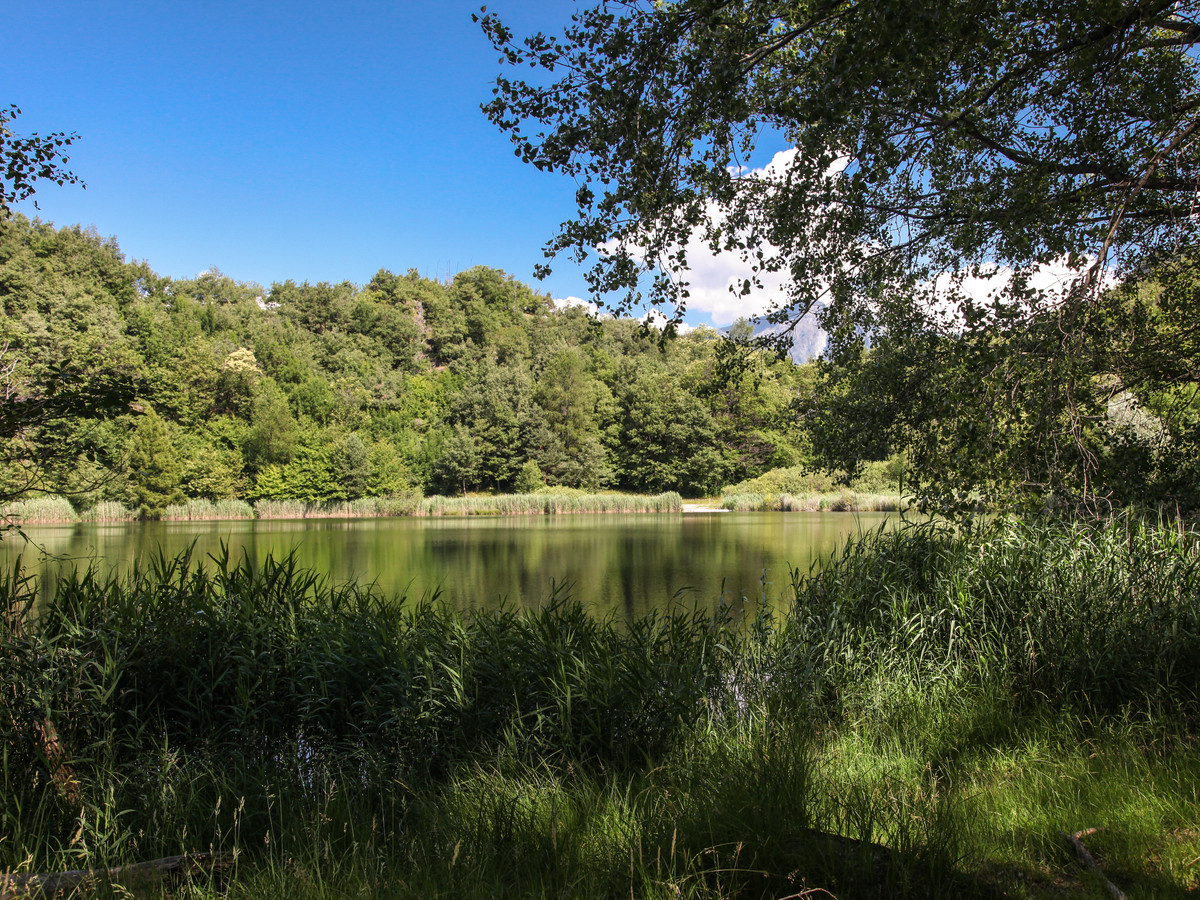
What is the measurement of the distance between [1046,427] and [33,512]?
106 feet

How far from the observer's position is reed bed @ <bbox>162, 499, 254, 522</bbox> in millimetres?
33688

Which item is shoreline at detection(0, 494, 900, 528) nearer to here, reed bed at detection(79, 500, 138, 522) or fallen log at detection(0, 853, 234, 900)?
reed bed at detection(79, 500, 138, 522)

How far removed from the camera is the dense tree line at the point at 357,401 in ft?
122

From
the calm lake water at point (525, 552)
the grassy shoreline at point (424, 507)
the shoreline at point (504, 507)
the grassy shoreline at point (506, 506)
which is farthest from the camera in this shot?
the grassy shoreline at point (424, 507)

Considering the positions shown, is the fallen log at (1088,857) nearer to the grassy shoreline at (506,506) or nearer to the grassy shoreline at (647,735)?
the grassy shoreline at (647,735)

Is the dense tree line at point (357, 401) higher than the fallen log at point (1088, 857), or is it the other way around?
the dense tree line at point (357, 401)

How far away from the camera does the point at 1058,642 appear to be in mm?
4316

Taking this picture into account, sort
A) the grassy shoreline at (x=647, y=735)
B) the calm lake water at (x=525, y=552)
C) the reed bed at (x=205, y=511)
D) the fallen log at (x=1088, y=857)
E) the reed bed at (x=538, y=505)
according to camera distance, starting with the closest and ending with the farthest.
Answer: the fallen log at (x=1088, y=857) < the grassy shoreline at (x=647, y=735) < the calm lake water at (x=525, y=552) < the reed bed at (x=205, y=511) < the reed bed at (x=538, y=505)

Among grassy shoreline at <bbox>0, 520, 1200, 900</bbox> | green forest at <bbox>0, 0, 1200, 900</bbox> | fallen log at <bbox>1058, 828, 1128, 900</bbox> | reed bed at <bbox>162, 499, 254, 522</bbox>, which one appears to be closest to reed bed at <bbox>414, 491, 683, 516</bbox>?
reed bed at <bbox>162, 499, 254, 522</bbox>

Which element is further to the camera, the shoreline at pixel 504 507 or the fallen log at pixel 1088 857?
the shoreline at pixel 504 507

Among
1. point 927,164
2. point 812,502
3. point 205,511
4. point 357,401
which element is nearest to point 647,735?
point 927,164

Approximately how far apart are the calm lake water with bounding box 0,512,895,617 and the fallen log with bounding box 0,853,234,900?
13.3ft

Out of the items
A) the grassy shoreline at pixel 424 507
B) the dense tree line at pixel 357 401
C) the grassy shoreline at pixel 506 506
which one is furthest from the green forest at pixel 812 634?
the grassy shoreline at pixel 424 507

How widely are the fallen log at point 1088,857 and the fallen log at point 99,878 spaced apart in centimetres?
279
